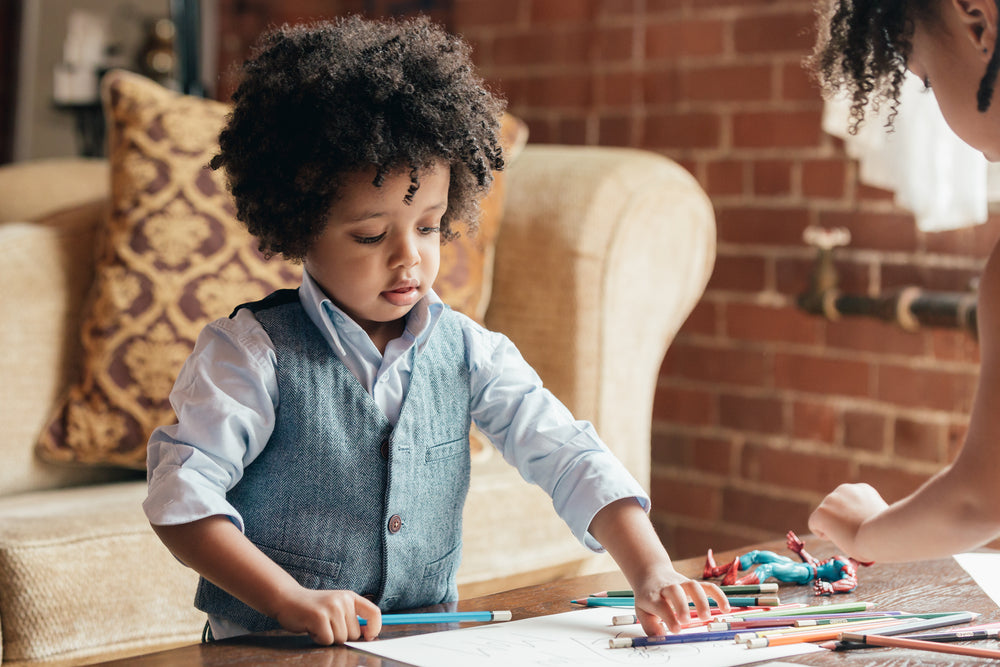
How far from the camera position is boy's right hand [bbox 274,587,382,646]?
714 mm

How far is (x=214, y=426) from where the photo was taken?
827mm

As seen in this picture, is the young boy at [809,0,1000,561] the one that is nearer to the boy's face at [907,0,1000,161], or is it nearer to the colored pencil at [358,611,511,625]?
the boy's face at [907,0,1000,161]

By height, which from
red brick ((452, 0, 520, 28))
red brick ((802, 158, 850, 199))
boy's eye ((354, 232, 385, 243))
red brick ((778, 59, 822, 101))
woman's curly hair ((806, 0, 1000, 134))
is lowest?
boy's eye ((354, 232, 385, 243))

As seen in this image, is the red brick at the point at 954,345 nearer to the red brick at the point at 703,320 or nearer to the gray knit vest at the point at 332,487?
the red brick at the point at 703,320

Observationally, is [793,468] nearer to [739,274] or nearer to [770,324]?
[770,324]

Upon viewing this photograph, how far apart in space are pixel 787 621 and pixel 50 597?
0.85 metres

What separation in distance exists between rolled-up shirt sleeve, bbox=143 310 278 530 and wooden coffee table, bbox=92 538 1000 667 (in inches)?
4.2

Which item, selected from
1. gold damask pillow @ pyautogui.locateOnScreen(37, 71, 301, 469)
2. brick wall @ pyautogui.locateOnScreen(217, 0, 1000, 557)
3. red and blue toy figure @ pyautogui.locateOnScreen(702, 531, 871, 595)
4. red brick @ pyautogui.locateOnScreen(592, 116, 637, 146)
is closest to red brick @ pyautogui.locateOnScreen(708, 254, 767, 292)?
brick wall @ pyautogui.locateOnScreen(217, 0, 1000, 557)

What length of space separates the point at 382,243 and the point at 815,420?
142 centimetres

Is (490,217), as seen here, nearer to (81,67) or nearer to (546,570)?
(546,570)

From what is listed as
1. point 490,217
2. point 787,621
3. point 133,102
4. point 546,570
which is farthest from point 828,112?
point 787,621

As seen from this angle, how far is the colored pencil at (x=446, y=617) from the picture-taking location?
29.9 inches

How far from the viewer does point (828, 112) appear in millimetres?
1884

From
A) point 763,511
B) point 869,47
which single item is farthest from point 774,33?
point 869,47
